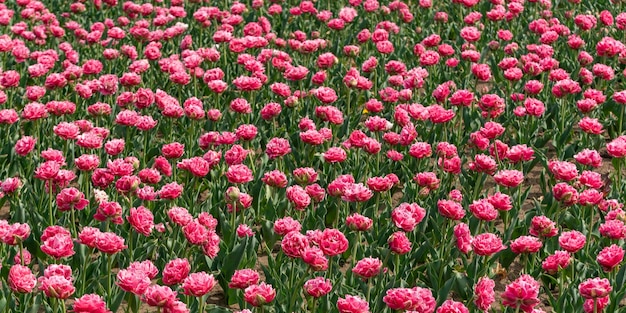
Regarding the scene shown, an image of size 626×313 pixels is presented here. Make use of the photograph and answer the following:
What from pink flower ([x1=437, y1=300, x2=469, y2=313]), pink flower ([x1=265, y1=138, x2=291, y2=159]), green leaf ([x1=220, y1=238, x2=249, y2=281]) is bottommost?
green leaf ([x1=220, y1=238, x2=249, y2=281])

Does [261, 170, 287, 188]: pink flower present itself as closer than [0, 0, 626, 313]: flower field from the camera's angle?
No

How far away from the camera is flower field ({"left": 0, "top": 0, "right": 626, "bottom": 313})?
4496 mm

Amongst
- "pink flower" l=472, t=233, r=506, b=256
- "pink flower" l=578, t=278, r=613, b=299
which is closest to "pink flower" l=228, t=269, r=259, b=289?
"pink flower" l=472, t=233, r=506, b=256

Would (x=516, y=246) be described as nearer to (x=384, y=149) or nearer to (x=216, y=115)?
(x=384, y=149)

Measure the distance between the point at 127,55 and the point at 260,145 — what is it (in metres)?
1.68

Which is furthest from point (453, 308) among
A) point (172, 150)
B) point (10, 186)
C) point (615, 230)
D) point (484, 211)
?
point (10, 186)

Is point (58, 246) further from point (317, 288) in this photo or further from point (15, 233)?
point (317, 288)

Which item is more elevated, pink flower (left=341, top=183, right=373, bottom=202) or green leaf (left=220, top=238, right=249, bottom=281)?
pink flower (left=341, top=183, right=373, bottom=202)

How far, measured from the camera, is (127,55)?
794 centimetres

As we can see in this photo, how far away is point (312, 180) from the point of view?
543 cm

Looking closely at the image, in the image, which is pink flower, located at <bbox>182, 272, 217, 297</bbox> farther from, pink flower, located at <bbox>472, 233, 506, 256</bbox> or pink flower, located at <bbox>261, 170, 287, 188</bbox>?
pink flower, located at <bbox>261, 170, 287, 188</bbox>

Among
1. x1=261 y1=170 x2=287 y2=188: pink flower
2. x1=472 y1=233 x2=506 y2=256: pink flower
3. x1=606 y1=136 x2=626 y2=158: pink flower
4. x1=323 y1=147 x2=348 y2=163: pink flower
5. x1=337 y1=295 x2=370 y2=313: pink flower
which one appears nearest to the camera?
x1=337 y1=295 x2=370 y2=313: pink flower

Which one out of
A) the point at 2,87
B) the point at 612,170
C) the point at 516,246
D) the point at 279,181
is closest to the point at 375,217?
the point at 279,181

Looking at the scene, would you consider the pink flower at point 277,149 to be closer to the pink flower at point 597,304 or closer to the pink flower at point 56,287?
the pink flower at point 56,287
